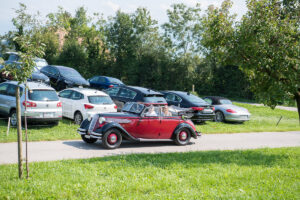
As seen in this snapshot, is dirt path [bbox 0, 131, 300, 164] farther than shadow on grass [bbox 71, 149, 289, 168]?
Yes

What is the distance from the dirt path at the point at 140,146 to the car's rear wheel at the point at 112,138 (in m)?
0.20

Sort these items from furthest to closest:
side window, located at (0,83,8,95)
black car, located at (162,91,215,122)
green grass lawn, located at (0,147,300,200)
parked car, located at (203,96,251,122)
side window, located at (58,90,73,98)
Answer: parked car, located at (203,96,251,122), black car, located at (162,91,215,122), side window, located at (58,90,73,98), side window, located at (0,83,8,95), green grass lawn, located at (0,147,300,200)

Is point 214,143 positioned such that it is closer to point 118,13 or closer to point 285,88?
point 285,88

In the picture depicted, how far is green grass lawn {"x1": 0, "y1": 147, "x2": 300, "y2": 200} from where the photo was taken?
617 cm

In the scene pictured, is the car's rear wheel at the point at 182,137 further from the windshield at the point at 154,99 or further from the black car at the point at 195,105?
the black car at the point at 195,105

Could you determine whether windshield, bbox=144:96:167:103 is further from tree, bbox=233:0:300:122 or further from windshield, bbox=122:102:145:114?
tree, bbox=233:0:300:122

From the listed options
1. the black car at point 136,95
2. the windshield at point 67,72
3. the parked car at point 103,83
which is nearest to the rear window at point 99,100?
the black car at point 136,95

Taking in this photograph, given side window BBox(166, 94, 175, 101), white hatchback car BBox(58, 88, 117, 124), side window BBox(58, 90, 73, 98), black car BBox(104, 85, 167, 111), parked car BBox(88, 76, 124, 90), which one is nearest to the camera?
white hatchback car BBox(58, 88, 117, 124)

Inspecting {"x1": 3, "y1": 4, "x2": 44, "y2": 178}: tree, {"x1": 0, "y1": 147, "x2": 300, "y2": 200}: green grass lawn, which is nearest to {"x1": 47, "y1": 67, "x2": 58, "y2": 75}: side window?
{"x1": 0, "y1": 147, "x2": 300, "y2": 200}: green grass lawn

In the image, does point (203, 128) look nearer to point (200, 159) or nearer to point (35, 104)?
point (200, 159)

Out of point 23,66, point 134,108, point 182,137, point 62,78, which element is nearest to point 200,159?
point 182,137

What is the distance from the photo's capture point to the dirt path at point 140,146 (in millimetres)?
9422

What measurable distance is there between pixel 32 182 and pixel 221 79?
32915 mm

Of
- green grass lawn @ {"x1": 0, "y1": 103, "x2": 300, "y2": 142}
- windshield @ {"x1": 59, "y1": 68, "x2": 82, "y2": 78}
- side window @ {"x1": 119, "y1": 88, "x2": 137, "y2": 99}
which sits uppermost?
windshield @ {"x1": 59, "y1": 68, "x2": 82, "y2": 78}
